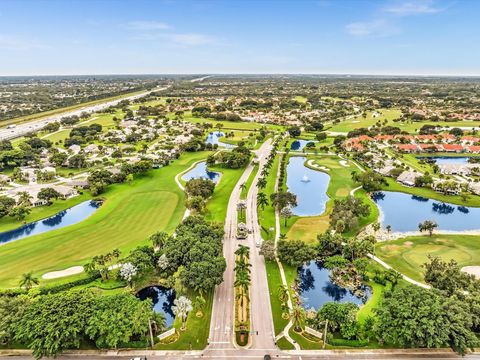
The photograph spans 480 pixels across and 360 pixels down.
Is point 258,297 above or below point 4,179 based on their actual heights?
above

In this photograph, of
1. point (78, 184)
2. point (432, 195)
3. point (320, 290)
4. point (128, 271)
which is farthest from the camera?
point (78, 184)

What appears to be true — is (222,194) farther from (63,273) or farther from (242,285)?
(63,273)

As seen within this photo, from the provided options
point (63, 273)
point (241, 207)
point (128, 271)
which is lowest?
point (63, 273)

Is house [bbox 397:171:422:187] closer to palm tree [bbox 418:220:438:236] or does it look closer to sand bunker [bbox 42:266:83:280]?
palm tree [bbox 418:220:438:236]

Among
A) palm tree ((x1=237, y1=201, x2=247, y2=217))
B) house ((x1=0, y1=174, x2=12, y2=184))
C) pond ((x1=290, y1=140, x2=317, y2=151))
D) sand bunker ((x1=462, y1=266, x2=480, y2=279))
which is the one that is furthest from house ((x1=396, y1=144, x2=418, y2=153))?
house ((x1=0, y1=174, x2=12, y2=184))

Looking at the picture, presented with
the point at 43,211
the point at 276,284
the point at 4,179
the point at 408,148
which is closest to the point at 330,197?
the point at 276,284

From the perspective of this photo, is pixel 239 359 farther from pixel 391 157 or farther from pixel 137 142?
pixel 137 142
